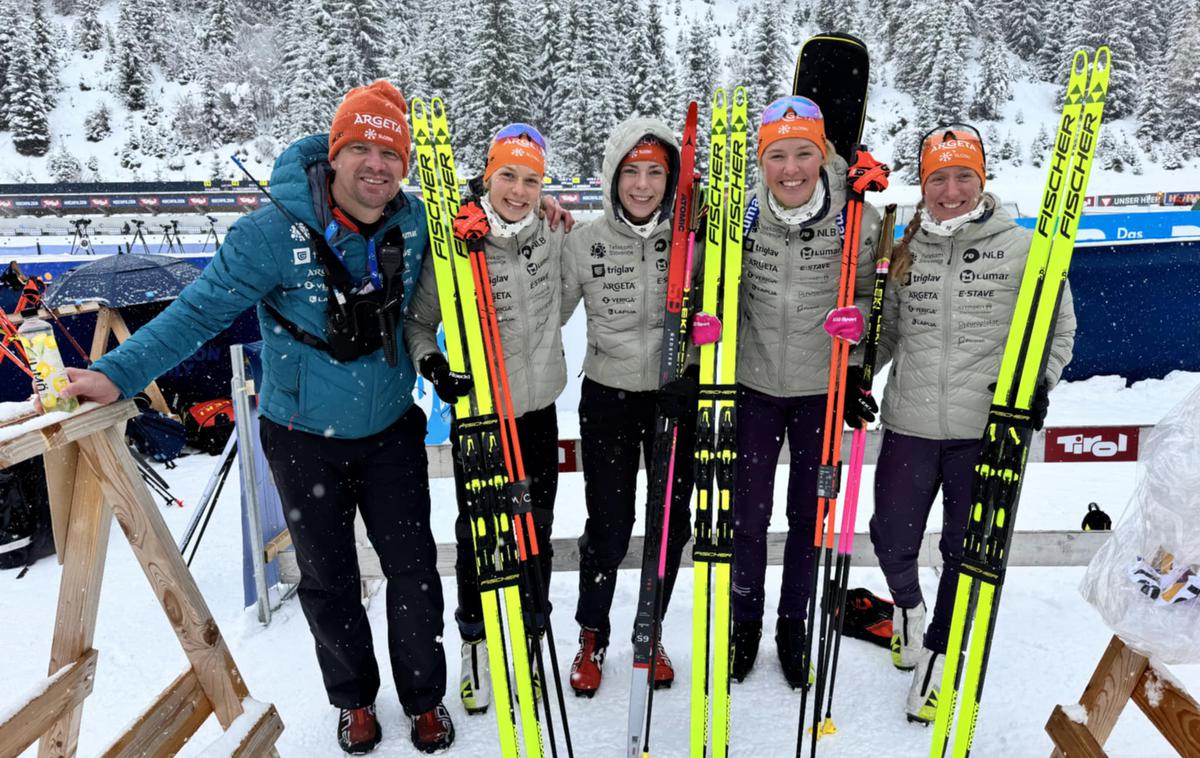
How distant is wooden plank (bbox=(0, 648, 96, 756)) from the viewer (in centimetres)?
162

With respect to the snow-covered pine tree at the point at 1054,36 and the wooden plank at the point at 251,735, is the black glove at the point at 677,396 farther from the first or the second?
the snow-covered pine tree at the point at 1054,36

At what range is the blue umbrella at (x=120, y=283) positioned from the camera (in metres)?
6.31

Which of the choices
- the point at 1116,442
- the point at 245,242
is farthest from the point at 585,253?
the point at 1116,442

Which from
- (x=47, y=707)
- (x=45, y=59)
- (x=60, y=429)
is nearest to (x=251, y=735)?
(x=47, y=707)

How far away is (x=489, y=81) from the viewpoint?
3375 cm

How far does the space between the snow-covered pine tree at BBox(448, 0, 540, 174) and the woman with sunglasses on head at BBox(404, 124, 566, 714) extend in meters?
32.9

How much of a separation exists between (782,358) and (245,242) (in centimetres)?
191

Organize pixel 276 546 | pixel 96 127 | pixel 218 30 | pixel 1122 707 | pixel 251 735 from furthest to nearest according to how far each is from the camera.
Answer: pixel 218 30
pixel 96 127
pixel 276 546
pixel 251 735
pixel 1122 707

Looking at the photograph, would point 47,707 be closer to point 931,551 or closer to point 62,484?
point 62,484

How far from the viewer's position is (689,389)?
2.39 m

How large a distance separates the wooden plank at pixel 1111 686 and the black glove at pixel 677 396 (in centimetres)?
141

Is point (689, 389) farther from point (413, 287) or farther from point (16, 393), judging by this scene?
point (16, 393)

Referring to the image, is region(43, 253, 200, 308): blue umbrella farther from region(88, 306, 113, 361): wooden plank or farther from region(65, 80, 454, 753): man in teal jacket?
region(65, 80, 454, 753): man in teal jacket

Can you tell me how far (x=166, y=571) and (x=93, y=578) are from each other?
0.18m
